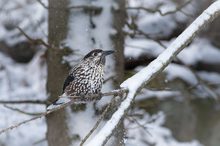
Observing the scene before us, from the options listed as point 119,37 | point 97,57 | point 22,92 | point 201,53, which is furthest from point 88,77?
point 201,53

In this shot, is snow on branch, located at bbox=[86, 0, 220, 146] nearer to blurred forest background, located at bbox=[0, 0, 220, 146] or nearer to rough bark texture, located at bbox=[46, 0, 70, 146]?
blurred forest background, located at bbox=[0, 0, 220, 146]

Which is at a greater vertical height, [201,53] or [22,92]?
[201,53]

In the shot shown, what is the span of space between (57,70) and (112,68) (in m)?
0.44

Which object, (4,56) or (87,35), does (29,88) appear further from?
(87,35)

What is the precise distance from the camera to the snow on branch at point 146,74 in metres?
2.91

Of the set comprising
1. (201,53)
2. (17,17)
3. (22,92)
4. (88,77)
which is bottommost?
(22,92)

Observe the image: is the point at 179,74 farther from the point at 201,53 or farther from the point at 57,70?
Result: the point at 57,70

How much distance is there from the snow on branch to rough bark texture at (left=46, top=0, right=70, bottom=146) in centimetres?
158

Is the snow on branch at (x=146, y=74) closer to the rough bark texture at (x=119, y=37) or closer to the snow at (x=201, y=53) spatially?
the rough bark texture at (x=119, y=37)

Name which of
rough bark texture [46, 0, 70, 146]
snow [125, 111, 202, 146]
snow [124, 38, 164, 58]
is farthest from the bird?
snow [124, 38, 164, 58]

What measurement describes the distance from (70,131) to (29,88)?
156 inches

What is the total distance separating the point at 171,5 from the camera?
9852mm

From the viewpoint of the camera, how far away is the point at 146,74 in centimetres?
338

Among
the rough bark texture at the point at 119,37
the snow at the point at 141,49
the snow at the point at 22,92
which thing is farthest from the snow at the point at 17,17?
the rough bark texture at the point at 119,37
